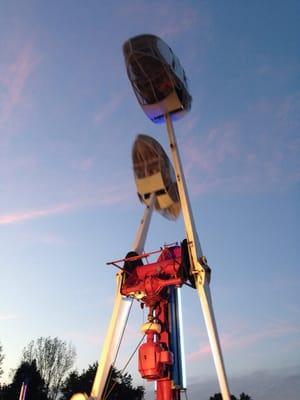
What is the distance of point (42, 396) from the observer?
41594mm

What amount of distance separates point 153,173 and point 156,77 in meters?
4.58

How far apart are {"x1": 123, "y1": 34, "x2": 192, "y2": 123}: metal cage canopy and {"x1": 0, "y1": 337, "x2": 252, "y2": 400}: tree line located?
101 ft

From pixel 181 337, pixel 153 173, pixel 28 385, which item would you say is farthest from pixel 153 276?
pixel 28 385

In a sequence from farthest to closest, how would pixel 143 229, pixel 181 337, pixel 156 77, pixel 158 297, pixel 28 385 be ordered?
pixel 28 385 < pixel 156 77 < pixel 143 229 < pixel 158 297 < pixel 181 337

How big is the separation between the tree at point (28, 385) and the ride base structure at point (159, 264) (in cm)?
3105

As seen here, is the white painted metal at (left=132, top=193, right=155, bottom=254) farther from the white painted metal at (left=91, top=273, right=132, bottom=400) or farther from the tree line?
the tree line

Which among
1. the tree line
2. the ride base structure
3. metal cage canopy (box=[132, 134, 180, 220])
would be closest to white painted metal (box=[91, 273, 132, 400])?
the ride base structure

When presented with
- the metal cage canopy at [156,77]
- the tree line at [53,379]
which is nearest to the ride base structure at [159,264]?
the metal cage canopy at [156,77]

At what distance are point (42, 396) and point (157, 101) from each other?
37.0 meters

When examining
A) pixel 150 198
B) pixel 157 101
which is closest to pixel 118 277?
pixel 150 198

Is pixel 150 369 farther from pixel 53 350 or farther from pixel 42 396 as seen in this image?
pixel 53 350

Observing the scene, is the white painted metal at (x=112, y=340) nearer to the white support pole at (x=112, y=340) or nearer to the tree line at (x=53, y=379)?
the white support pole at (x=112, y=340)

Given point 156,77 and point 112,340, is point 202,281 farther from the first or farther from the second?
point 156,77

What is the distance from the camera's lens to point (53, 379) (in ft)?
156
